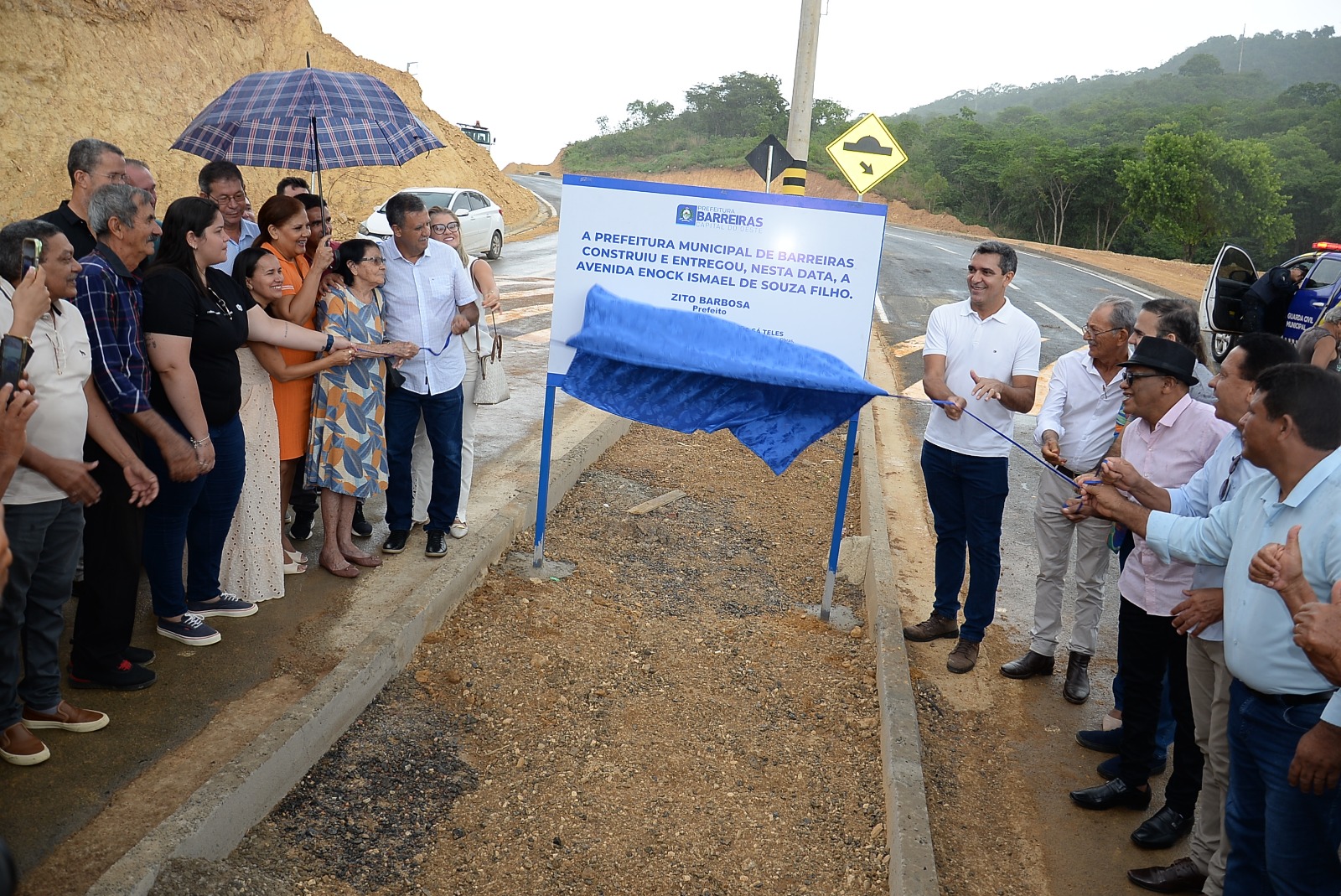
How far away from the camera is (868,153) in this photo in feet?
51.4

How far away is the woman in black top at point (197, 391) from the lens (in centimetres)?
414

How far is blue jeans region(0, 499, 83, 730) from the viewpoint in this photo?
3.38 metres

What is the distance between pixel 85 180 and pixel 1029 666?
5.30 metres

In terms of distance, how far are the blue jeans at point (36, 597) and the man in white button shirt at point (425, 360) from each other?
2.20 m

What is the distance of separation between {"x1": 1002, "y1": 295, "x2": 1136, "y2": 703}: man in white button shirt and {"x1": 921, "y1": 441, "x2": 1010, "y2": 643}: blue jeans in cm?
27

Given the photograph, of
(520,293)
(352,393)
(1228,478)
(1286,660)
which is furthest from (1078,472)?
(520,293)

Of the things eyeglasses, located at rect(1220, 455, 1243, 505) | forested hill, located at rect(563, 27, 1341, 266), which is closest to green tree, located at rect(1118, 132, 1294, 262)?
forested hill, located at rect(563, 27, 1341, 266)

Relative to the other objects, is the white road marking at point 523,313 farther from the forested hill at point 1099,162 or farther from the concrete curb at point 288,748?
the forested hill at point 1099,162

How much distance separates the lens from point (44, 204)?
1688 cm

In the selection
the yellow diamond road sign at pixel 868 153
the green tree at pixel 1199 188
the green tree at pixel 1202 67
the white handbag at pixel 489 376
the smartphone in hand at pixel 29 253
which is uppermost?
the green tree at pixel 1202 67

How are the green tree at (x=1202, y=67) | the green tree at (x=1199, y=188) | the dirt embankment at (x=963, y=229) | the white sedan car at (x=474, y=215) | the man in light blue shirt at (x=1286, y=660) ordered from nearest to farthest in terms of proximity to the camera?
the man in light blue shirt at (x=1286, y=660)
the white sedan car at (x=474, y=215)
the dirt embankment at (x=963, y=229)
the green tree at (x=1199, y=188)
the green tree at (x=1202, y=67)

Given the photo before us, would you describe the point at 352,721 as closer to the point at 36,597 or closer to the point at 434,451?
the point at 36,597

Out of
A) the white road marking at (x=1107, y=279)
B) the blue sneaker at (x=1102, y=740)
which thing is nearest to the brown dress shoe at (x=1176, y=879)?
the blue sneaker at (x=1102, y=740)

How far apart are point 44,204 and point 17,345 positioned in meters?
16.8
